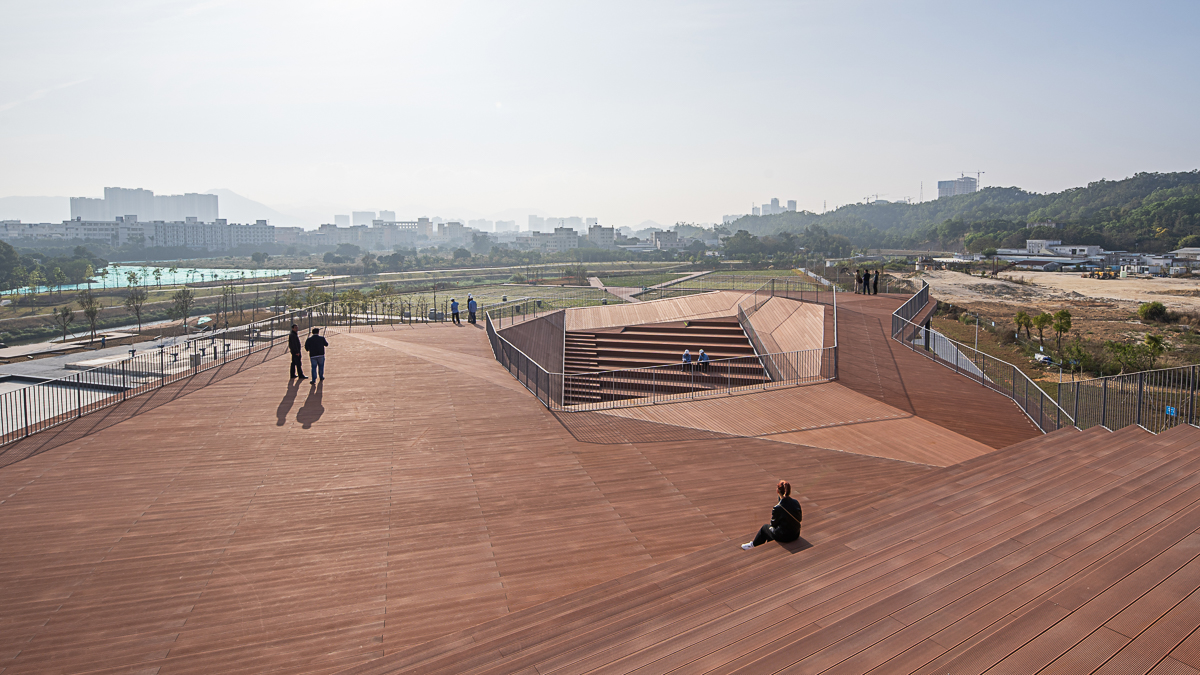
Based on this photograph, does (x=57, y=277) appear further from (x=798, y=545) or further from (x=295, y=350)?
(x=798, y=545)

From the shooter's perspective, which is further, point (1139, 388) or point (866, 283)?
point (866, 283)

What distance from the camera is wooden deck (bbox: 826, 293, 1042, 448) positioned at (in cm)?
1153

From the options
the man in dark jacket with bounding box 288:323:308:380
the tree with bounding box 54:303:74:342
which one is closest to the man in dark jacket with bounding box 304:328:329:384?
the man in dark jacket with bounding box 288:323:308:380

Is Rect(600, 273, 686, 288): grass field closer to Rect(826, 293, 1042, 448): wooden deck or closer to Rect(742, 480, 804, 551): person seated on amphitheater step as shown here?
Rect(826, 293, 1042, 448): wooden deck

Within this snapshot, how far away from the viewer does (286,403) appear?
464 inches

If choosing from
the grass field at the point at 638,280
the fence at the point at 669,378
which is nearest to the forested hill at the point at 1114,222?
the grass field at the point at 638,280

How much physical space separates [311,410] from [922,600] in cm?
1047

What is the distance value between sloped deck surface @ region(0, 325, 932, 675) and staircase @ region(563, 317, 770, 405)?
22.4 feet

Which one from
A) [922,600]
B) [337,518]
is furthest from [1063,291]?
[337,518]

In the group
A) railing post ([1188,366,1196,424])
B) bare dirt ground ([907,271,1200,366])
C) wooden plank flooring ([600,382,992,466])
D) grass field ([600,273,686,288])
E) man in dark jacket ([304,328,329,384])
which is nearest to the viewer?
railing post ([1188,366,1196,424])

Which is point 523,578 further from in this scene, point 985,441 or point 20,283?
point 20,283

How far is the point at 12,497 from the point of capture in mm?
7375

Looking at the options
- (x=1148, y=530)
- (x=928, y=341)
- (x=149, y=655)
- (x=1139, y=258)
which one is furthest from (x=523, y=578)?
(x=1139, y=258)

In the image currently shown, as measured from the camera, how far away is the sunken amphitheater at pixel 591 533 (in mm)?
3963
